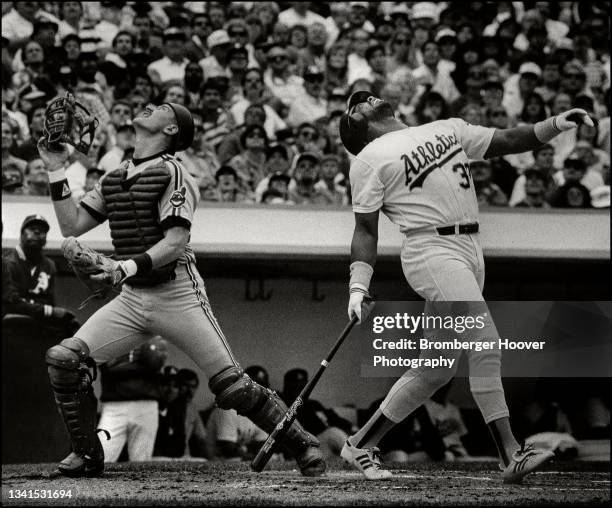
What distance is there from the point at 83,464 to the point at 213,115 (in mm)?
5294

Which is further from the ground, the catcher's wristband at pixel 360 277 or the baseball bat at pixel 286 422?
the catcher's wristband at pixel 360 277

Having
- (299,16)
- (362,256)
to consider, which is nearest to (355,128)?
(362,256)

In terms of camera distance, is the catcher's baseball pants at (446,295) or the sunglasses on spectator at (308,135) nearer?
the catcher's baseball pants at (446,295)

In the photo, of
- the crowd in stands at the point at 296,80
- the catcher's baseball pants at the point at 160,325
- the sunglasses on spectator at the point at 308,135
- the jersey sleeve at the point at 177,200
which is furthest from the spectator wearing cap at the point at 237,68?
the catcher's baseball pants at the point at 160,325

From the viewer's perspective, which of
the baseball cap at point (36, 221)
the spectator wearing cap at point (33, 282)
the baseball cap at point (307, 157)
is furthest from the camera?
the baseball cap at point (307, 157)

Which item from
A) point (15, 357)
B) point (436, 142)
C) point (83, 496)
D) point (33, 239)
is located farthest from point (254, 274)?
point (83, 496)

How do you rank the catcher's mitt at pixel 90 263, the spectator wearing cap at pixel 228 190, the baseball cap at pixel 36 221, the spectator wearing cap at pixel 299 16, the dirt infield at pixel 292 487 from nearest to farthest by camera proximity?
the dirt infield at pixel 292 487, the catcher's mitt at pixel 90 263, the baseball cap at pixel 36 221, the spectator wearing cap at pixel 228 190, the spectator wearing cap at pixel 299 16

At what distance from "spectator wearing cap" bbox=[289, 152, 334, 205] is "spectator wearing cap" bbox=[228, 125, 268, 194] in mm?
412

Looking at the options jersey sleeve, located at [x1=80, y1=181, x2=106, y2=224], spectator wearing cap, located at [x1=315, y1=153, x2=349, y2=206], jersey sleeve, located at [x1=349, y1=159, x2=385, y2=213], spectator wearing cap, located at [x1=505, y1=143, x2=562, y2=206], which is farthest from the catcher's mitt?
spectator wearing cap, located at [x1=505, y1=143, x2=562, y2=206]

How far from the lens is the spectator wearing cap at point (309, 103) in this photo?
10516 mm

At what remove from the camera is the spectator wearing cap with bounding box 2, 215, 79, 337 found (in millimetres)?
7312

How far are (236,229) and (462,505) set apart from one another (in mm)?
5206

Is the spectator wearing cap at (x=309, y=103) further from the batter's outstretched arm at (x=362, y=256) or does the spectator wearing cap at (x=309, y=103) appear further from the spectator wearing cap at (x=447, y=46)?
the batter's outstretched arm at (x=362, y=256)

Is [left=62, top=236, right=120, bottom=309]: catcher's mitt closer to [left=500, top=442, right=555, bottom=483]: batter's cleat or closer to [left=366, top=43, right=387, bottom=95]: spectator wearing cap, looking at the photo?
[left=500, top=442, right=555, bottom=483]: batter's cleat
